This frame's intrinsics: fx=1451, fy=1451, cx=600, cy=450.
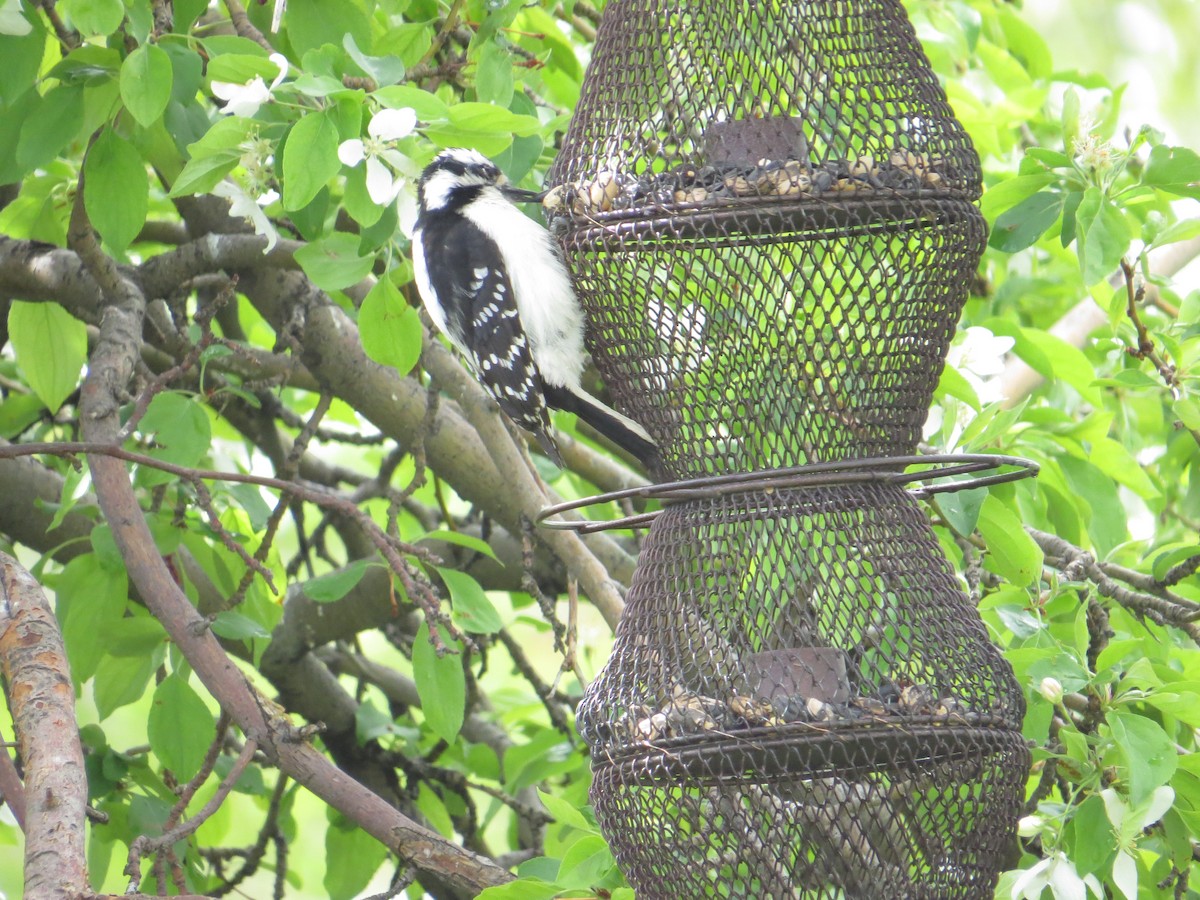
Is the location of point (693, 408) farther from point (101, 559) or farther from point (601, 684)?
point (101, 559)

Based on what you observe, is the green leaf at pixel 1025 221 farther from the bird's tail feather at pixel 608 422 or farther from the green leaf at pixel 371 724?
the green leaf at pixel 371 724

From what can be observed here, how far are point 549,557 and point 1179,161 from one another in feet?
7.07

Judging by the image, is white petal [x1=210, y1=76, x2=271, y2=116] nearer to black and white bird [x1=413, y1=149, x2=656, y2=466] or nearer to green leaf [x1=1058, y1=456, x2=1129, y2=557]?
black and white bird [x1=413, y1=149, x2=656, y2=466]

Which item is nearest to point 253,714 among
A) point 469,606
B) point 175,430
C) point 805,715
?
point 469,606

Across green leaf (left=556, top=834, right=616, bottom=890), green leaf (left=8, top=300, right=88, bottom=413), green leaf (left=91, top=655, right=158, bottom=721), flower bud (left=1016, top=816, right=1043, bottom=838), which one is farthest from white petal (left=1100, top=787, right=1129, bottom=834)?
green leaf (left=8, top=300, right=88, bottom=413)

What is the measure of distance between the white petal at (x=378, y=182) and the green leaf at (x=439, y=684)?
0.90 m

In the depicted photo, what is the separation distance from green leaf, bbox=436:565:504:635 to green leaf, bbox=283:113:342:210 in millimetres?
870

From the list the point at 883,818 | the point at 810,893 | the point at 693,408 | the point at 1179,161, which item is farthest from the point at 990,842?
the point at 1179,161

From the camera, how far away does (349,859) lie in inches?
143

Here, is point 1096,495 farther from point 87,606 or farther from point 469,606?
point 87,606

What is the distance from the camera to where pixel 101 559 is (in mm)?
3053

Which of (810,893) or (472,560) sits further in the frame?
(472,560)

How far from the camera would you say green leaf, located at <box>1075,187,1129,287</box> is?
257cm

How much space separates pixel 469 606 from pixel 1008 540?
1066 millimetres
